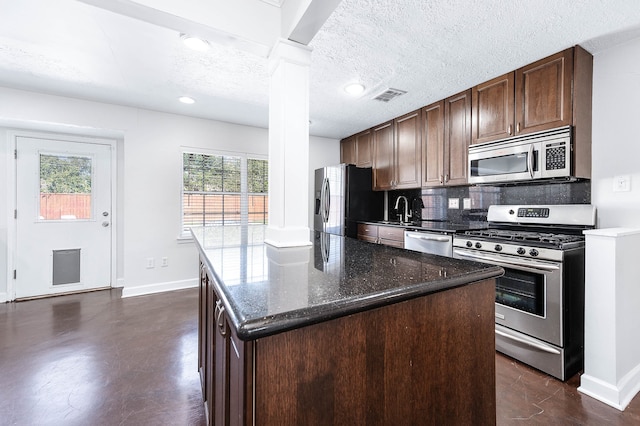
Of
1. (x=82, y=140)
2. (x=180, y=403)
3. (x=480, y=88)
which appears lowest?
(x=180, y=403)

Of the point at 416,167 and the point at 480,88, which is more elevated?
the point at 480,88

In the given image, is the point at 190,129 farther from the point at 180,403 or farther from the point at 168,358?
the point at 180,403

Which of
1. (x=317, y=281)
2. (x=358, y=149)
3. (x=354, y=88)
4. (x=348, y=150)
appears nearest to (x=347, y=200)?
(x=358, y=149)

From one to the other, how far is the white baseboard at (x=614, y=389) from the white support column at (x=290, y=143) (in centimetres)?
195

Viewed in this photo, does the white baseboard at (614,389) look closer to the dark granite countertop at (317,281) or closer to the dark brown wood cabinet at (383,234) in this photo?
the dark granite countertop at (317,281)

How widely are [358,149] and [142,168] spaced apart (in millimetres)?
3103

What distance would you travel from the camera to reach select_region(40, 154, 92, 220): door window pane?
3504 mm

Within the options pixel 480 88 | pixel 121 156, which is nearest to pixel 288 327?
pixel 480 88

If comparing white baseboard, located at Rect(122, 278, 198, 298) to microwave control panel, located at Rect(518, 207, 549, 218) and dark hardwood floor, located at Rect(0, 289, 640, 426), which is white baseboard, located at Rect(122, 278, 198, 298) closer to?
dark hardwood floor, located at Rect(0, 289, 640, 426)

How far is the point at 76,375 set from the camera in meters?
1.91

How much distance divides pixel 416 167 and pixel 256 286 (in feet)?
10.4

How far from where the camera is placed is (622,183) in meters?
2.06

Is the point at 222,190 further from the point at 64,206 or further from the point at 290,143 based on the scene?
the point at 290,143

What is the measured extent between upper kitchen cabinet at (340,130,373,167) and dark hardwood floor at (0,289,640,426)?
3.05 meters
